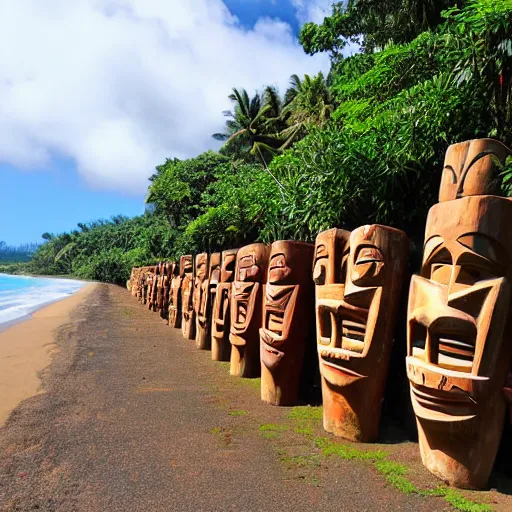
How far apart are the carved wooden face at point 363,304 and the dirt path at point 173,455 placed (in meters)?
0.83

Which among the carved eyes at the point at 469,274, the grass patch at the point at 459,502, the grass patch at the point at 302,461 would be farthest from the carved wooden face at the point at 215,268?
the grass patch at the point at 459,502

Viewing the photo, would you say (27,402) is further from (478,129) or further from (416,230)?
(478,129)

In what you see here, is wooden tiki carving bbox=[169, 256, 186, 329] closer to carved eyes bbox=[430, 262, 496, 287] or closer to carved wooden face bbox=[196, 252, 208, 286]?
carved wooden face bbox=[196, 252, 208, 286]

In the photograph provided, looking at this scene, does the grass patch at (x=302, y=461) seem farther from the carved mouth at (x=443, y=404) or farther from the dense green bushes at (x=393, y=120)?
the dense green bushes at (x=393, y=120)

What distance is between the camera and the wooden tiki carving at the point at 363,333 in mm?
4500

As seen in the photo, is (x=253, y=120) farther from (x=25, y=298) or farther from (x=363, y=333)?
(x=363, y=333)

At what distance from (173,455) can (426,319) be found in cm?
260

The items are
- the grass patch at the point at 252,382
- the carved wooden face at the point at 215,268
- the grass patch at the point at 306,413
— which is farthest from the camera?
the carved wooden face at the point at 215,268

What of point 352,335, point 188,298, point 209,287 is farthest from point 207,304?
point 352,335

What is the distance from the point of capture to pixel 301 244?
6113 mm

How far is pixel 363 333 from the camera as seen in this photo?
4.61 meters

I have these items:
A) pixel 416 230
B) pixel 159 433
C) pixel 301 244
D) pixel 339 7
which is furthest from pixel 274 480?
pixel 339 7

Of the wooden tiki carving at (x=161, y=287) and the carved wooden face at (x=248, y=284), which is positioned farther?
the wooden tiki carving at (x=161, y=287)

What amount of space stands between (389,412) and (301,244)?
7.53 ft
